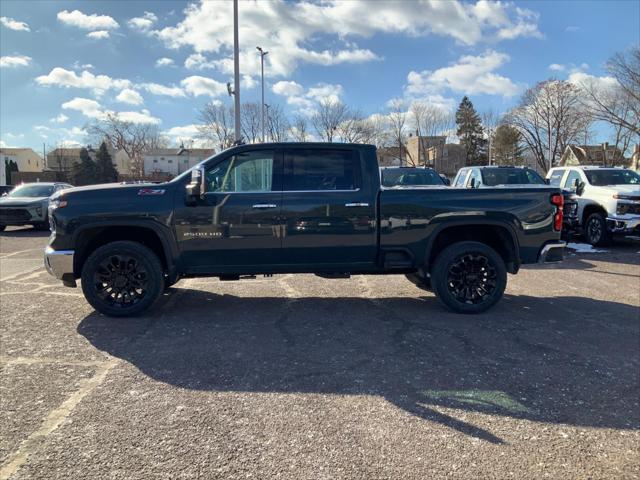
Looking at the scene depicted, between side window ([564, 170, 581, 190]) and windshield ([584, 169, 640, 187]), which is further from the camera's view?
side window ([564, 170, 581, 190])

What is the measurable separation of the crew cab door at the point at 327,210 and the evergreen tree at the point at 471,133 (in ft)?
240

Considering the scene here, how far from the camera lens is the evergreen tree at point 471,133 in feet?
243

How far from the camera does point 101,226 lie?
5.13 metres

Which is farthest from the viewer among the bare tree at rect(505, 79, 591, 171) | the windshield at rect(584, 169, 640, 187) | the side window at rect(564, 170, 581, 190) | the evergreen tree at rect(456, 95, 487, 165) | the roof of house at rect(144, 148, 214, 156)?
the roof of house at rect(144, 148, 214, 156)

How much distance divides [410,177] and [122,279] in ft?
27.5

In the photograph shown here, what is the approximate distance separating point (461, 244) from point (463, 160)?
7185 cm

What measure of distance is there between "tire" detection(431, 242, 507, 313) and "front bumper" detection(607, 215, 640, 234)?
6.62 m

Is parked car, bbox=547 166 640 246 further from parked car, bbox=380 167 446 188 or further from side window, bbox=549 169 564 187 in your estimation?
parked car, bbox=380 167 446 188

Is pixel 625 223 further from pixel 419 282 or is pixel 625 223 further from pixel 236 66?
pixel 236 66

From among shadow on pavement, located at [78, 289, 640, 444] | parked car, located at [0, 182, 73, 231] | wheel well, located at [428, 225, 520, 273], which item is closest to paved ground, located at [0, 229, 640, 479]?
shadow on pavement, located at [78, 289, 640, 444]

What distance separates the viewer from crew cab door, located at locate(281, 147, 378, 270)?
5270mm

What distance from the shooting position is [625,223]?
10242mm

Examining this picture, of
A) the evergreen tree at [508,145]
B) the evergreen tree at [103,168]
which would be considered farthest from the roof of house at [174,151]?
the evergreen tree at [508,145]

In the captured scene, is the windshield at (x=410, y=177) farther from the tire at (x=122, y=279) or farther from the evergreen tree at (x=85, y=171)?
the evergreen tree at (x=85, y=171)
